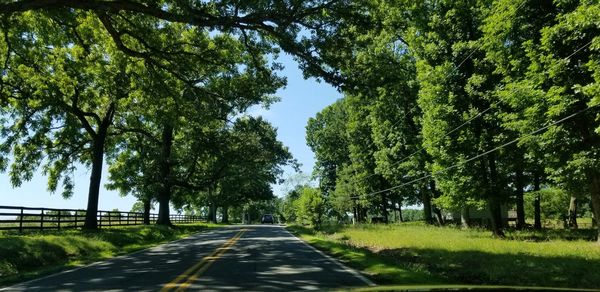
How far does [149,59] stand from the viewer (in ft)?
60.3

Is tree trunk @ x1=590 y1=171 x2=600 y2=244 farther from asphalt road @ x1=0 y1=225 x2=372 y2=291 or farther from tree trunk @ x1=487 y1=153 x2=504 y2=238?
asphalt road @ x1=0 y1=225 x2=372 y2=291

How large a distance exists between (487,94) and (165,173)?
84.5 feet

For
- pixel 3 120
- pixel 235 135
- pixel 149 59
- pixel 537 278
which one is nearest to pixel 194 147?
pixel 235 135

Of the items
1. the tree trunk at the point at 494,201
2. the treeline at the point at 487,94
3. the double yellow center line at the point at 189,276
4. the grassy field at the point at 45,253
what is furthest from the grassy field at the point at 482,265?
the grassy field at the point at 45,253

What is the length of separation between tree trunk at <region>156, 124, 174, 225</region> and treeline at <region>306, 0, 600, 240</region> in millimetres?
17269

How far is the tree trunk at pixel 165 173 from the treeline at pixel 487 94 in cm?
1727

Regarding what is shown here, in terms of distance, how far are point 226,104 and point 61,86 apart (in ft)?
28.5

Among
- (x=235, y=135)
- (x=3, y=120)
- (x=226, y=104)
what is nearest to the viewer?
(x=226, y=104)

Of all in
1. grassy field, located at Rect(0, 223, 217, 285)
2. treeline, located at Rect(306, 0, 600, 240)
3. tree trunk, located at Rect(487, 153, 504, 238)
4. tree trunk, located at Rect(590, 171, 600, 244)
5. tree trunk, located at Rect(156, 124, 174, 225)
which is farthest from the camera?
tree trunk, located at Rect(156, 124, 174, 225)

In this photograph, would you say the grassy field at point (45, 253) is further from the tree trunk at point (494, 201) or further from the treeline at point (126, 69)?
the tree trunk at point (494, 201)

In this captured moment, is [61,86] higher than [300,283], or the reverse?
[61,86]

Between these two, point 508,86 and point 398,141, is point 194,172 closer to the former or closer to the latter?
point 398,141

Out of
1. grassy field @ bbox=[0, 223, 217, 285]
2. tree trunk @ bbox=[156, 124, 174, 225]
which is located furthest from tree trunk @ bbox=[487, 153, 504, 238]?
tree trunk @ bbox=[156, 124, 174, 225]

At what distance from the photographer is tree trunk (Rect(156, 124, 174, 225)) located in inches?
1524
